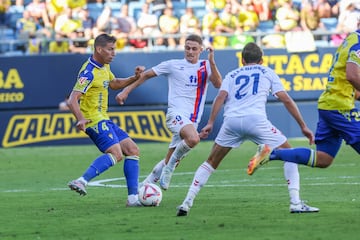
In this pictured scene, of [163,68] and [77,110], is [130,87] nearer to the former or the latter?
[163,68]

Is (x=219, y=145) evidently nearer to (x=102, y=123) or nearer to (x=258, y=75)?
(x=258, y=75)

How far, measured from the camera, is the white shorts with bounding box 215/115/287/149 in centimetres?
1012

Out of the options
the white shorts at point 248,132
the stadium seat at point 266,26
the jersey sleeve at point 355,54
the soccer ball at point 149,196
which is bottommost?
the stadium seat at point 266,26

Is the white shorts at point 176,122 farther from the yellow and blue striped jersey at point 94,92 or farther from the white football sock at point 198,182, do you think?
the white football sock at point 198,182

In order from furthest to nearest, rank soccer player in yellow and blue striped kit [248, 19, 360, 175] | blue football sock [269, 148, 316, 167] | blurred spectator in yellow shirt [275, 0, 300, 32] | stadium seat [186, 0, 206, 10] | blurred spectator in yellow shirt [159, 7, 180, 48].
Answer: stadium seat [186, 0, 206, 10], blurred spectator in yellow shirt [275, 0, 300, 32], blurred spectator in yellow shirt [159, 7, 180, 48], blue football sock [269, 148, 316, 167], soccer player in yellow and blue striped kit [248, 19, 360, 175]

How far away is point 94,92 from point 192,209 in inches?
80.7

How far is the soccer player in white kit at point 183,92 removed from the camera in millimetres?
12977

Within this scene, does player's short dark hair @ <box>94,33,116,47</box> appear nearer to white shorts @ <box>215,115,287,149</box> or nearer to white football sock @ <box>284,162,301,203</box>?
white shorts @ <box>215,115,287,149</box>

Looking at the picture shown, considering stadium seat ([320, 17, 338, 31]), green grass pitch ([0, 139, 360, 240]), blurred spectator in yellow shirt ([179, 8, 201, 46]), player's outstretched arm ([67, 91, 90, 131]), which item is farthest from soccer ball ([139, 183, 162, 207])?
stadium seat ([320, 17, 338, 31])

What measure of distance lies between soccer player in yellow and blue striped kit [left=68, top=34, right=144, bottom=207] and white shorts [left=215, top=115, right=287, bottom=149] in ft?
6.00

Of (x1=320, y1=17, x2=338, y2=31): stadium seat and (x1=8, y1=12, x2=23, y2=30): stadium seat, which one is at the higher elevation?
(x1=8, y1=12, x2=23, y2=30): stadium seat

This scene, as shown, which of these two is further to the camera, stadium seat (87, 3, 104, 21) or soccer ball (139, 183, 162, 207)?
stadium seat (87, 3, 104, 21)

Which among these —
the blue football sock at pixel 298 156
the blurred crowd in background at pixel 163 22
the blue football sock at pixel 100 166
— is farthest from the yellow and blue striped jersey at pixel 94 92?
the blurred crowd in background at pixel 163 22

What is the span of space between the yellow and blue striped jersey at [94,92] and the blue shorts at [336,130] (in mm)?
3035
